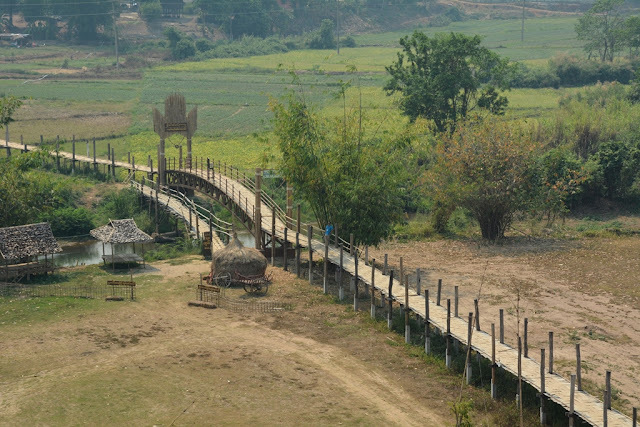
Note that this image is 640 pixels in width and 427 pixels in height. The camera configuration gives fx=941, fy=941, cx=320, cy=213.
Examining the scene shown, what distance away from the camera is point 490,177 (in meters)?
50.9

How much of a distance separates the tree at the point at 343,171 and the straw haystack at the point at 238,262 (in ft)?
14.9

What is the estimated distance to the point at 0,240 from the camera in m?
42.9

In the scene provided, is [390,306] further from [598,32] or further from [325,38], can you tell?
[325,38]

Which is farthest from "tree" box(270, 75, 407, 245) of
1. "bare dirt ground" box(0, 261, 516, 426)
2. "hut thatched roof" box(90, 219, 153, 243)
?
"hut thatched roof" box(90, 219, 153, 243)

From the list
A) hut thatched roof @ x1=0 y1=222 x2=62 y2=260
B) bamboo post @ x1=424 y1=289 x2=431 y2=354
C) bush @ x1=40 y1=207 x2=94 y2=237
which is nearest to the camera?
bamboo post @ x1=424 y1=289 x2=431 y2=354

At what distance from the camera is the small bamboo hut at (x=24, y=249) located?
42812 mm

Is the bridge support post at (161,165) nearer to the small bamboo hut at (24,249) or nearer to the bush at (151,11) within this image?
the small bamboo hut at (24,249)

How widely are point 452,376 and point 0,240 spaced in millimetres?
22611

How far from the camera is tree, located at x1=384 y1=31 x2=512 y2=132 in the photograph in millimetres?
68938

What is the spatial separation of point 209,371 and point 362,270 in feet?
33.3

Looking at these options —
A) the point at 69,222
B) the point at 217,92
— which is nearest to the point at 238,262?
the point at 69,222

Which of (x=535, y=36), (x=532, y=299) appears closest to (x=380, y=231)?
(x=532, y=299)

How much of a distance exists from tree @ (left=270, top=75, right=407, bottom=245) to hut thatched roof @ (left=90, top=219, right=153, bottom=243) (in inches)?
306

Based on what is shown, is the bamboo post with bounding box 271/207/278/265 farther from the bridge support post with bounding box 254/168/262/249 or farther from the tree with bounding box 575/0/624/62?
the tree with bounding box 575/0/624/62
